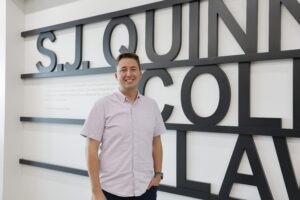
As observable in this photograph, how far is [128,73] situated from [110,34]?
105 centimetres

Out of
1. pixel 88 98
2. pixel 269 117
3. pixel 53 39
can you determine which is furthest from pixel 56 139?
pixel 269 117

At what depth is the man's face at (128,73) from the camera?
5.44 feet

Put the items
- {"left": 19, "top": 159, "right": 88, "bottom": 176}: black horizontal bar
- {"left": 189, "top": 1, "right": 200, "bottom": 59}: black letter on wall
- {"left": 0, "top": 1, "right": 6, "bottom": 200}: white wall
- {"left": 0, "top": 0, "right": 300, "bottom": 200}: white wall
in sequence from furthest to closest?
{"left": 0, "top": 1, "right": 6, "bottom": 200}: white wall < {"left": 19, "top": 159, "right": 88, "bottom": 176}: black horizontal bar < {"left": 189, "top": 1, "right": 200, "bottom": 59}: black letter on wall < {"left": 0, "top": 0, "right": 300, "bottom": 200}: white wall

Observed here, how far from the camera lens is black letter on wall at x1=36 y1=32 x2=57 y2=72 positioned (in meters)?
3.01

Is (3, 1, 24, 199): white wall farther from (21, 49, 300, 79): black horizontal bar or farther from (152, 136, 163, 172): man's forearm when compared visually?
(152, 136, 163, 172): man's forearm

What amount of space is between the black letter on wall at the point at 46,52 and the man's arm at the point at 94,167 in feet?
5.32

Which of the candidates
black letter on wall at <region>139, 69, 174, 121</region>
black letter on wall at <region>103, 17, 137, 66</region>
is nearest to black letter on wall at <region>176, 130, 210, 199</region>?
black letter on wall at <region>139, 69, 174, 121</region>

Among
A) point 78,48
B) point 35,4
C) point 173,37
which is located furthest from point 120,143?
point 35,4

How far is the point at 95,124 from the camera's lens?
1.62 meters

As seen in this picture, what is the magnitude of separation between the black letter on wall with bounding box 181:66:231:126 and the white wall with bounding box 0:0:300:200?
4 cm

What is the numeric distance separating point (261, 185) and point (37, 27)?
260 centimetres

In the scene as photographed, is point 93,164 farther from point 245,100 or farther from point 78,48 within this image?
point 78,48

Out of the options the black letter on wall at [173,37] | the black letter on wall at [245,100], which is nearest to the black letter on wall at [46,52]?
the black letter on wall at [173,37]

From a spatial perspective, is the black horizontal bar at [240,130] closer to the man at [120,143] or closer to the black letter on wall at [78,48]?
the man at [120,143]
